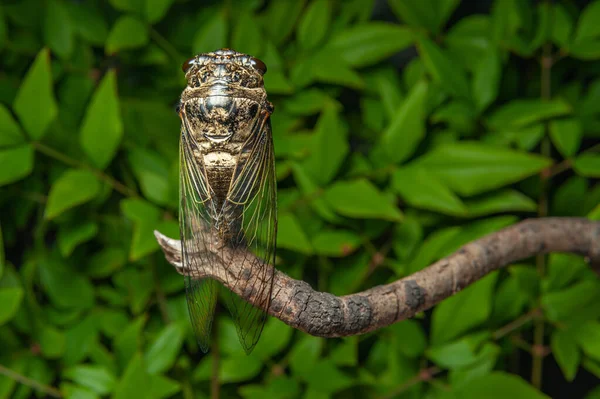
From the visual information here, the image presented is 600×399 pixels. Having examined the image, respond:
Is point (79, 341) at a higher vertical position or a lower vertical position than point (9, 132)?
lower

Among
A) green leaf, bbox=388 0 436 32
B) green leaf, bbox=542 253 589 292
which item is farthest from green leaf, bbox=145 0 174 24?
green leaf, bbox=542 253 589 292

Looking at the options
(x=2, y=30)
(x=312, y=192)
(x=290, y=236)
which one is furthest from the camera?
(x=2, y=30)

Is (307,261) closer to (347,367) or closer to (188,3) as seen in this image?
(347,367)

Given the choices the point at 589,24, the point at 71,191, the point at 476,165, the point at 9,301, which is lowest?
the point at 9,301

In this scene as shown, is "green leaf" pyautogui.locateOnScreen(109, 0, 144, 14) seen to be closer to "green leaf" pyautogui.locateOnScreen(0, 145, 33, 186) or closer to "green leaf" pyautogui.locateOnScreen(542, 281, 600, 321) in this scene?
"green leaf" pyautogui.locateOnScreen(0, 145, 33, 186)

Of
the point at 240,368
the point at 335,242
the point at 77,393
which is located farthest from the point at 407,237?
the point at 77,393

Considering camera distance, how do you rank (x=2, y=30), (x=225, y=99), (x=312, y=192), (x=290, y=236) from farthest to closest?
(x=2, y=30), (x=312, y=192), (x=290, y=236), (x=225, y=99)

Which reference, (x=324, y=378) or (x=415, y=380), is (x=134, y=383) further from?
(x=415, y=380)

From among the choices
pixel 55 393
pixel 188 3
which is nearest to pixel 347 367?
pixel 55 393
